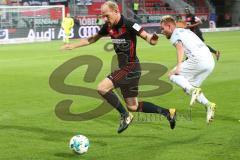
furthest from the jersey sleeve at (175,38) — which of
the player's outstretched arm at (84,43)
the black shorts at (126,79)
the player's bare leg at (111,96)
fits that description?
the player's bare leg at (111,96)

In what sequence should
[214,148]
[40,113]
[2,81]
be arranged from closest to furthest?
[214,148], [40,113], [2,81]

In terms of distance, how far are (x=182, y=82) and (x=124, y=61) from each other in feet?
4.45

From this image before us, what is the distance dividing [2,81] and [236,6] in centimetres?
4843

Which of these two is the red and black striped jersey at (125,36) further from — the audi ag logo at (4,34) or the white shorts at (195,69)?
the audi ag logo at (4,34)

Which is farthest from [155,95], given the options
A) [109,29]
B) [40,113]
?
[109,29]

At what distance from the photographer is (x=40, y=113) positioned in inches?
467

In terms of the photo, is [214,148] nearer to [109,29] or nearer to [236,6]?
[109,29]

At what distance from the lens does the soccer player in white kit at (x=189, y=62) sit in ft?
32.6

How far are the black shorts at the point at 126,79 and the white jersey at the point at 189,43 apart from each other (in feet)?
3.20

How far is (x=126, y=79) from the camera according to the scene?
9.48 meters

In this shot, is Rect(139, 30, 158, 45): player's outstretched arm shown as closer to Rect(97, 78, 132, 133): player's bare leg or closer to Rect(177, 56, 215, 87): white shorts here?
Rect(97, 78, 132, 133): player's bare leg

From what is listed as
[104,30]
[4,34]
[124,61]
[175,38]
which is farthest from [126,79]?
[4,34]

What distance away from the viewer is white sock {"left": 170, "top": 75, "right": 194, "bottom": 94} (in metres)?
10.1

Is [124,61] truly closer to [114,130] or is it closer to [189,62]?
[114,130]
